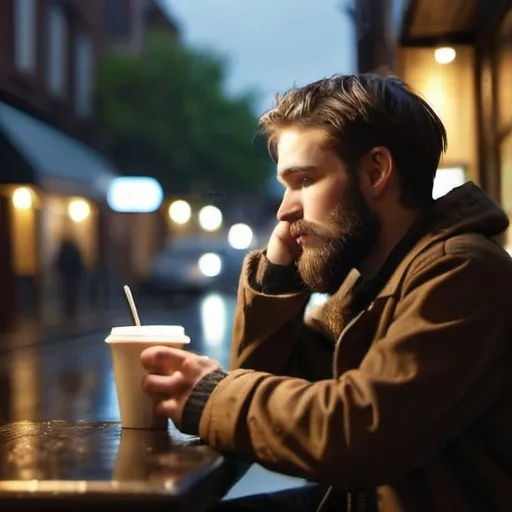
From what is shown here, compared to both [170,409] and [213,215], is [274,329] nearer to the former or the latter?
[170,409]

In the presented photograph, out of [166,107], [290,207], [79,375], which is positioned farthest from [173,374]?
[166,107]

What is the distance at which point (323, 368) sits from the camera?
1916 millimetres

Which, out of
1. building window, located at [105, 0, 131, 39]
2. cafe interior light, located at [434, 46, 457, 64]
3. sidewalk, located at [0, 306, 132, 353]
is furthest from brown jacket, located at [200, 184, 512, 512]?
building window, located at [105, 0, 131, 39]

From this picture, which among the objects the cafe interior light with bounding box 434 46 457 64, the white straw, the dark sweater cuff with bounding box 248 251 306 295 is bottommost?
the white straw

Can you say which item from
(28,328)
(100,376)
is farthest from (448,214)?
(28,328)

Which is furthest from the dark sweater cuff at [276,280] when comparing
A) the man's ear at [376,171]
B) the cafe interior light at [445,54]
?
the cafe interior light at [445,54]

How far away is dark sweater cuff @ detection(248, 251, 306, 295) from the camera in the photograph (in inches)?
71.1

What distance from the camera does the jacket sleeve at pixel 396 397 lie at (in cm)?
130

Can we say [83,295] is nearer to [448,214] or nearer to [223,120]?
[223,120]

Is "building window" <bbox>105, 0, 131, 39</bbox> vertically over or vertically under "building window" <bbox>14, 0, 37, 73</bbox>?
over

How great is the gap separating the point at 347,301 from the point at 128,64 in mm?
22108

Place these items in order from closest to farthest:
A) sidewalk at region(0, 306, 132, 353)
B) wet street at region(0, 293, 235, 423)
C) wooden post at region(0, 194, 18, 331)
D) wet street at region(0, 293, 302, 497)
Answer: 1. wet street at region(0, 293, 302, 497)
2. wet street at region(0, 293, 235, 423)
3. wooden post at region(0, 194, 18, 331)
4. sidewalk at region(0, 306, 132, 353)

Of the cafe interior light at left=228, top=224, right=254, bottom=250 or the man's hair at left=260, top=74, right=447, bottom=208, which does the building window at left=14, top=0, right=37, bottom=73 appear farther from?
the man's hair at left=260, top=74, right=447, bottom=208

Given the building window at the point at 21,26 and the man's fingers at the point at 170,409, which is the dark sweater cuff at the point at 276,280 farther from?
the building window at the point at 21,26
